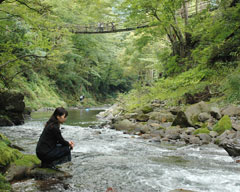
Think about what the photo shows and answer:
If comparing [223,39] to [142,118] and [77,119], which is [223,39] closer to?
[142,118]

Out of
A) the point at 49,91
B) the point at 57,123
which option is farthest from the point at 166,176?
the point at 49,91

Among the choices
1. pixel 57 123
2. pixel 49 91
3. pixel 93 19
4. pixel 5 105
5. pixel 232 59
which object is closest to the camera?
pixel 57 123

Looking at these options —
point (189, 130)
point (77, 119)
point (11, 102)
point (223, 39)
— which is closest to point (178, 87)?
point (223, 39)

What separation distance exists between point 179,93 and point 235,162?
19.8 feet

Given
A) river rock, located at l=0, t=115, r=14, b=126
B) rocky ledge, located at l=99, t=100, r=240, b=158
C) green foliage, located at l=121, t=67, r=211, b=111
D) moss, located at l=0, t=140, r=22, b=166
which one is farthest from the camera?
river rock, located at l=0, t=115, r=14, b=126

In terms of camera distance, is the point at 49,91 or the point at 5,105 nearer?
the point at 5,105

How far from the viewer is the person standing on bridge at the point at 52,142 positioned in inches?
127

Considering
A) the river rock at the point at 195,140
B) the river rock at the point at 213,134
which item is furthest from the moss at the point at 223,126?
the river rock at the point at 195,140

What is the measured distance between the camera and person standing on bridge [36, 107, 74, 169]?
3.22 m

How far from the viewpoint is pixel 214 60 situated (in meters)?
9.45

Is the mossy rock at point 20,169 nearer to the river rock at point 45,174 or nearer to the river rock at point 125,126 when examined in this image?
the river rock at point 45,174

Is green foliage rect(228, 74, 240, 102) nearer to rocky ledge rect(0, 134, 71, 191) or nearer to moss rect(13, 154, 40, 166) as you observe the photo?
rocky ledge rect(0, 134, 71, 191)

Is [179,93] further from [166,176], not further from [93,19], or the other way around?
[93,19]

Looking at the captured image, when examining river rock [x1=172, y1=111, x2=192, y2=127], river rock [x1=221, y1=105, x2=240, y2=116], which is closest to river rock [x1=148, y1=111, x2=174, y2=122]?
river rock [x1=172, y1=111, x2=192, y2=127]
